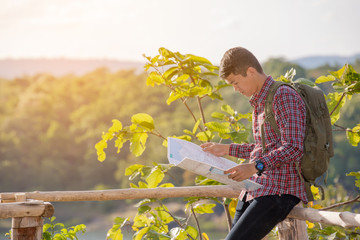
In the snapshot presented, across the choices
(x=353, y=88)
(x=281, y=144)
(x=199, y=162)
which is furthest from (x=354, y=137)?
(x=199, y=162)

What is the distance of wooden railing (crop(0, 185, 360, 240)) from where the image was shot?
1.56m

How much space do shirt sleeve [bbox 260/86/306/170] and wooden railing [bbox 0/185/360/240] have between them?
27 cm

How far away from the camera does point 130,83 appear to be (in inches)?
1949

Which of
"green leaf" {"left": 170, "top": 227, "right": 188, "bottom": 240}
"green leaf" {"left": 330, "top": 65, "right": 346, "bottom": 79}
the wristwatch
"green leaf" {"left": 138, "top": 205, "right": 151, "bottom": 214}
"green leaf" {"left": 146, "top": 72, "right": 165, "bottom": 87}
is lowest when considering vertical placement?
"green leaf" {"left": 170, "top": 227, "right": 188, "bottom": 240}

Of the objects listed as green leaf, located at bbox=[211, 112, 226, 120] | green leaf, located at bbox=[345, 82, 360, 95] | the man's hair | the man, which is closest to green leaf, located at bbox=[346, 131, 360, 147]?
green leaf, located at bbox=[345, 82, 360, 95]

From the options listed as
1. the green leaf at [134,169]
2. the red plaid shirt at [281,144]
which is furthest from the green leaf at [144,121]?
the red plaid shirt at [281,144]

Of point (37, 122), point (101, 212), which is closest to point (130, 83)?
point (37, 122)

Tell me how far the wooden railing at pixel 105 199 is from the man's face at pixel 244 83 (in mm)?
479

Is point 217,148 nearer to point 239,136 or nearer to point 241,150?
point 241,150

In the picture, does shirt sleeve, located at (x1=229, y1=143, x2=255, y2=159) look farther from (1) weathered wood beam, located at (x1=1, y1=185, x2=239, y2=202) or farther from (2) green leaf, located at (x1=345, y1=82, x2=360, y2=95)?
(2) green leaf, located at (x1=345, y1=82, x2=360, y2=95)

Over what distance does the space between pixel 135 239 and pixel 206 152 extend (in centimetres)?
59

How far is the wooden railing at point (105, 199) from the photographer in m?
1.56

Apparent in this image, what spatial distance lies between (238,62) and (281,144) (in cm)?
30

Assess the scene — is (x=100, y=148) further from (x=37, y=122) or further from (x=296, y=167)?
(x=37, y=122)
